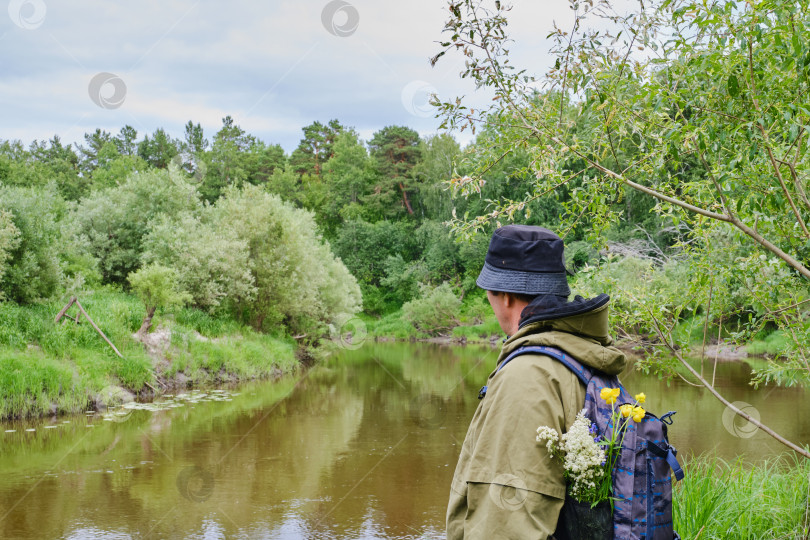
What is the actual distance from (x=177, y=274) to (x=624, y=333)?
593 inches

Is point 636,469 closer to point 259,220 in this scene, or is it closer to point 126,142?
point 259,220

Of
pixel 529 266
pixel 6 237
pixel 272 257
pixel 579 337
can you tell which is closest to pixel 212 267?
pixel 272 257

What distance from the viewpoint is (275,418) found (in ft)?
42.9

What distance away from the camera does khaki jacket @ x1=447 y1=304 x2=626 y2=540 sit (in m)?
1.68

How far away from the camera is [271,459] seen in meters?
10.1

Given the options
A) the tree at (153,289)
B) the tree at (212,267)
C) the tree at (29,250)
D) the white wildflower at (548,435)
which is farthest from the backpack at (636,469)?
the tree at (212,267)

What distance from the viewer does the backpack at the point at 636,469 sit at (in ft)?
5.90

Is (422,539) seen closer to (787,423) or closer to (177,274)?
(787,423)

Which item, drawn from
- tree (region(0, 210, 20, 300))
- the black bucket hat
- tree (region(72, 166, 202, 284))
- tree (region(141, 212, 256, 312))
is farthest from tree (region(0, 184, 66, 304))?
the black bucket hat

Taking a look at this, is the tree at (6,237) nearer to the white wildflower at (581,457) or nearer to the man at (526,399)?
the man at (526,399)

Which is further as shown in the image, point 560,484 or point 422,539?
Result: point 422,539

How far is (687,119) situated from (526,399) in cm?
264

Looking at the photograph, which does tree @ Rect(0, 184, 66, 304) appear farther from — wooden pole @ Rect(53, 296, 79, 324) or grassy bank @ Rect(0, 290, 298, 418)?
wooden pole @ Rect(53, 296, 79, 324)

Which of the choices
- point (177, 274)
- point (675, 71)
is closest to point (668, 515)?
point (675, 71)
